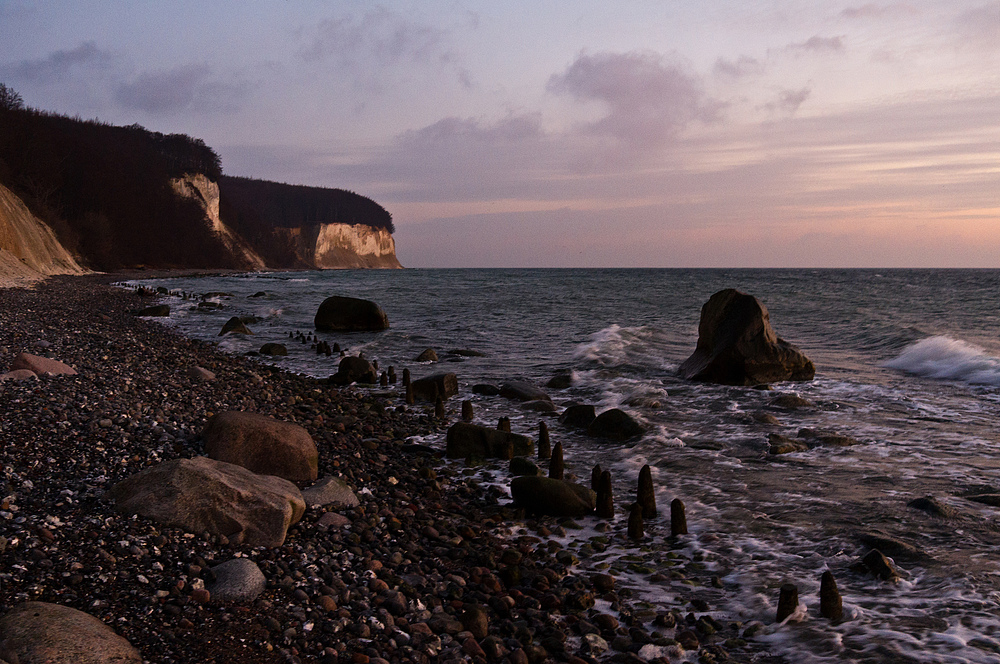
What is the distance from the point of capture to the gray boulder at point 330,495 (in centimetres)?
639

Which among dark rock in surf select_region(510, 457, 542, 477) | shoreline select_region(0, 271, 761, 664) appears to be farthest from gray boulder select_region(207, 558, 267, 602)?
dark rock in surf select_region(510, 457, 542, 477)

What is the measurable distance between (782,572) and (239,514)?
16.6ft

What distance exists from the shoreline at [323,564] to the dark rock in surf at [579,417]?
3368mm

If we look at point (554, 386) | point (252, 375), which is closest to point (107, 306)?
point (252, 375)

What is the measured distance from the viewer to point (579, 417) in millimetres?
11734

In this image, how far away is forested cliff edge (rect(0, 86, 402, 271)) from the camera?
57.0 metres

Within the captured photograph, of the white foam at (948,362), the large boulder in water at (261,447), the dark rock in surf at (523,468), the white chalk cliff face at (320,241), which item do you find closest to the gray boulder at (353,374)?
the dark rock in surf at (523,468)

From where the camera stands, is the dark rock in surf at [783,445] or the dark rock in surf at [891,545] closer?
the dark rock in surf at [891,545]

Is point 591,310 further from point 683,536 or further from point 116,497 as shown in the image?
point 116,497

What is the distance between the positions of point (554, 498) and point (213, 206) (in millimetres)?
104584

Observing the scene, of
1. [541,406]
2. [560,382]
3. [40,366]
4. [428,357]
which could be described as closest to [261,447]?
[40,366]

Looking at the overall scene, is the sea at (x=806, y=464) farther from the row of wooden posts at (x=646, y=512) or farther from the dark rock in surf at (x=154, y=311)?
the dark rock in surf at (x=154, y=311)

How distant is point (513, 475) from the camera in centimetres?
869

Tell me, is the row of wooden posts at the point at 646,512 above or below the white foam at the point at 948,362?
below
